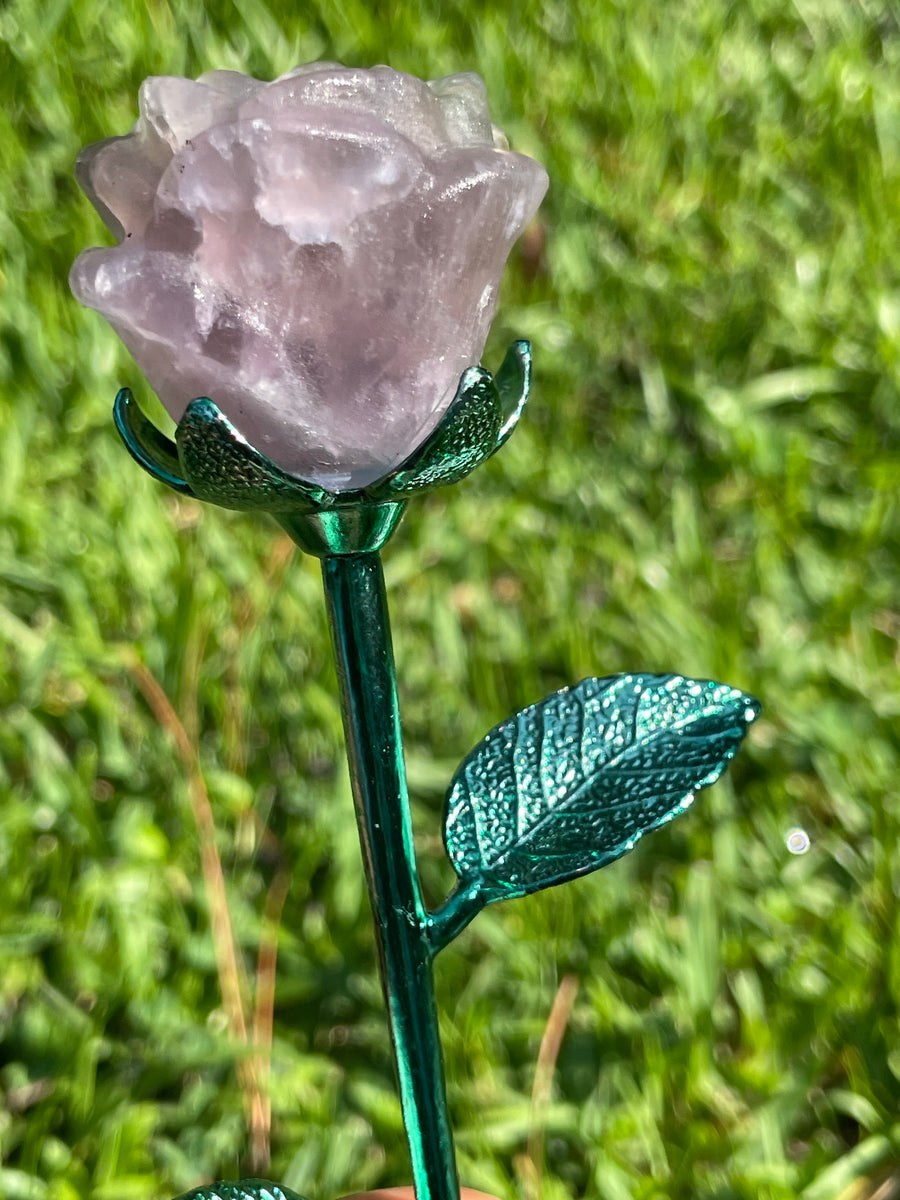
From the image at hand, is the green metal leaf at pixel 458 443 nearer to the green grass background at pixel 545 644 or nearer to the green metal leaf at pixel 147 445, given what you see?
the green metal leaf at pixel 147 445

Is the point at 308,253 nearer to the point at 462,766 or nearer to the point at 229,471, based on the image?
the point at 229,471

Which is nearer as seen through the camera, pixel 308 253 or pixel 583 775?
pixel 308 253

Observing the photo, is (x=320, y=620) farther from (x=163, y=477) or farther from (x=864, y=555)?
(x=163, y=477)

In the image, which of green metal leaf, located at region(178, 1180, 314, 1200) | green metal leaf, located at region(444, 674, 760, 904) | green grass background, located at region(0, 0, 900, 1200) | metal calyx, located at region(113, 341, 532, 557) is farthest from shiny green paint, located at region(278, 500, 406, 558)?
green grass background, located at region(0, 0, 900, 1200)

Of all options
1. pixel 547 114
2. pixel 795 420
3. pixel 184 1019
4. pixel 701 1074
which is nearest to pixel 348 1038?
pixel 184 1019

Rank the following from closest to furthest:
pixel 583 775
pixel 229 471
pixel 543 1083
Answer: pixel 229 471
pixel 583 775
pixel 543 1083

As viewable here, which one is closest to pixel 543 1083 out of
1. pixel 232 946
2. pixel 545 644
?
pixel 232 946

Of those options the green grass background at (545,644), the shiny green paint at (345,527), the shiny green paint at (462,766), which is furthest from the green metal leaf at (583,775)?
the green grass background at (545,644)
